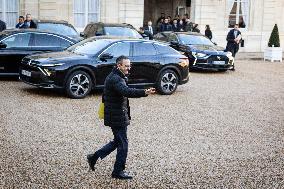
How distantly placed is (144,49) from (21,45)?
11.9ft

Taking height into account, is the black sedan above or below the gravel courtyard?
above

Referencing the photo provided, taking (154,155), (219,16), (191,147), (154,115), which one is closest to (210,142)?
(191,147)

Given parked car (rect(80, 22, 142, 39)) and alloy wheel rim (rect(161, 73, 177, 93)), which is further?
parked car (rect(80, 22, 142, 39))

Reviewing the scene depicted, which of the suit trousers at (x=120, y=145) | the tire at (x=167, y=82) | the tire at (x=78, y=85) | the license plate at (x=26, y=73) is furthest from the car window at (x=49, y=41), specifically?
the suit trousers at (x=120, y=145)

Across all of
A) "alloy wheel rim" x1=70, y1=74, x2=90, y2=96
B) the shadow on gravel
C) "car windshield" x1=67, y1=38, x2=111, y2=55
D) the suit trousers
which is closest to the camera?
the suit trousers

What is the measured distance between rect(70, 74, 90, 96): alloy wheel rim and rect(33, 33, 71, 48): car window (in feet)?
9.99

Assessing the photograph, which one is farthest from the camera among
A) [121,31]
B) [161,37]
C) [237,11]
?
[237,11]

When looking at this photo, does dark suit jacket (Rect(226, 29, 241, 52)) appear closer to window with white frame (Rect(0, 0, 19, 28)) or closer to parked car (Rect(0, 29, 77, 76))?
parked car (Rect(0, 29, 77, 76))

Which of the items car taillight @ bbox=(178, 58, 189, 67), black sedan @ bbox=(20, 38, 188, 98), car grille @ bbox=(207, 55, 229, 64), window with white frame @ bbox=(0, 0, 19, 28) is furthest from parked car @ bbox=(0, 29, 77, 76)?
window with white frame @ bbox=(0, 0, 19, 28)

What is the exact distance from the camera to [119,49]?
13.0m

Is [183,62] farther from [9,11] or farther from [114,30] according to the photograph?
[9,11]

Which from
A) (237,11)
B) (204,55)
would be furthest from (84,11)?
(204,55)

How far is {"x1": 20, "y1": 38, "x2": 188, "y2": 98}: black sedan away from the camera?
1206cm

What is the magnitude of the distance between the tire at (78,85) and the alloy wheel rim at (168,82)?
7.05 ft
